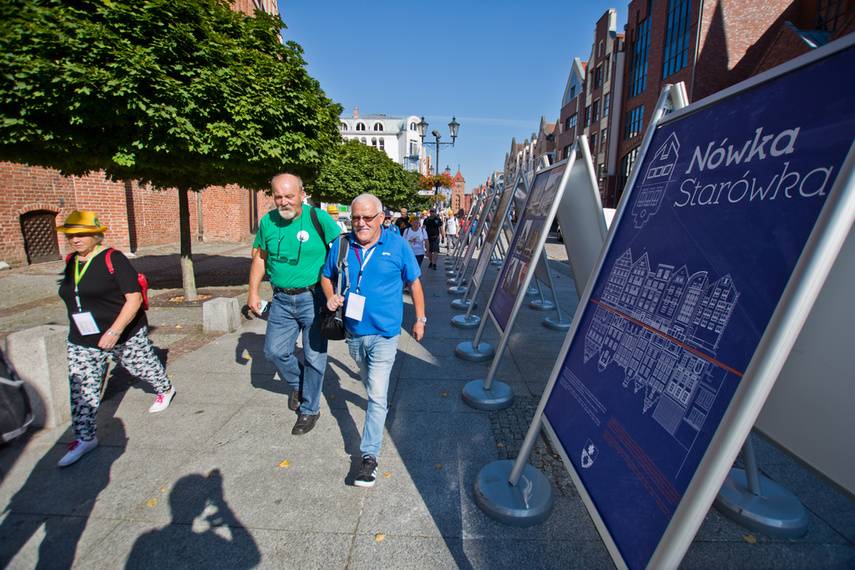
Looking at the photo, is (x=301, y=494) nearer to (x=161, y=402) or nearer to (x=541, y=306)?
(x=161, y=402)

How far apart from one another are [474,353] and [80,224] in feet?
12.7

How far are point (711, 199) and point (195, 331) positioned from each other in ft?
21.4

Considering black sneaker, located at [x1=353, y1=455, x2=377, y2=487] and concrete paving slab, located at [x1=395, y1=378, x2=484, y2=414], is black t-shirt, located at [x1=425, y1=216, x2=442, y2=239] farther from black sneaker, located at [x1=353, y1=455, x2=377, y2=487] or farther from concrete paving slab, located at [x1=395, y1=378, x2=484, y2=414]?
black sneaker, located at [x1=353, y1=455, x2=377, y2=487]

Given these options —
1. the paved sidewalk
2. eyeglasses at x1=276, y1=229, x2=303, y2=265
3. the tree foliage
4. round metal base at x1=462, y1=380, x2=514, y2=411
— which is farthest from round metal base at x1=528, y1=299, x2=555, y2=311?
eyeglasses at x1=276, y1=229, x2=303, y2=265

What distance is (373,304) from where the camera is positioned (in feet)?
9.29

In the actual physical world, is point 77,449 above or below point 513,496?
below

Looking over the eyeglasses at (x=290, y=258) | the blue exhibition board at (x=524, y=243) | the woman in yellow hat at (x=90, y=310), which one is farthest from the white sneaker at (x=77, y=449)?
the blue exhibition board at (x=524, y=243)

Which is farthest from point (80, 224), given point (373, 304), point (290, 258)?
point (373, 304)

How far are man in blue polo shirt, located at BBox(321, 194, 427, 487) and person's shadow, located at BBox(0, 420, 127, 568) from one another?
1599mm

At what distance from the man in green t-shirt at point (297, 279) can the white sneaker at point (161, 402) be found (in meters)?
1.17

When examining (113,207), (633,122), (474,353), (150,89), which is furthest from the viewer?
(633,122)

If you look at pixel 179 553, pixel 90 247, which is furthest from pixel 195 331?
pixel 179 553

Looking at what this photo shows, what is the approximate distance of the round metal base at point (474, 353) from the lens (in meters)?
5.04

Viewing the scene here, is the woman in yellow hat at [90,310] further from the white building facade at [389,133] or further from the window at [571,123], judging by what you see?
the white building facade at [389,133]
